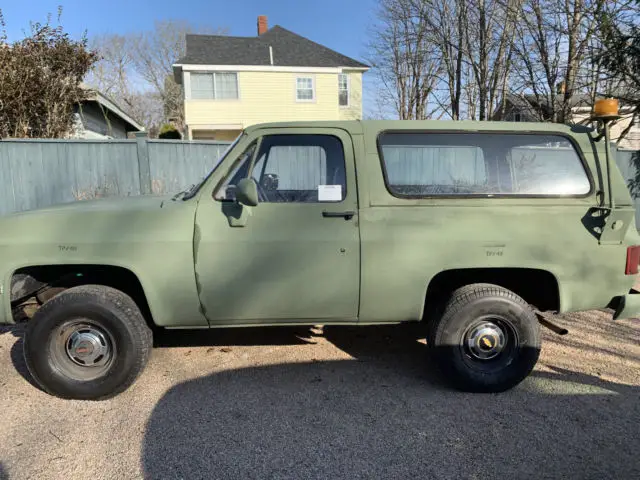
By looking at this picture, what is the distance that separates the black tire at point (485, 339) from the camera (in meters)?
3.28

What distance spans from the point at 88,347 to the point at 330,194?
2077 millimetres

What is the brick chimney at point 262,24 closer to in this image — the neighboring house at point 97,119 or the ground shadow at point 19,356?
the neighboring house at point 97,119

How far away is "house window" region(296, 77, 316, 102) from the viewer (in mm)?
22406

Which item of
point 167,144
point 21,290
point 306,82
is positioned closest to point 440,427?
point 21,290

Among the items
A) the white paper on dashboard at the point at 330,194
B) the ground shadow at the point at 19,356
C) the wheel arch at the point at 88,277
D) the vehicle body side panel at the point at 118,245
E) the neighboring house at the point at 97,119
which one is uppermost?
the neighboring house at the point at 97,119

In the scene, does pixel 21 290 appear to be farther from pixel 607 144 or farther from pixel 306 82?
pixel 306 82

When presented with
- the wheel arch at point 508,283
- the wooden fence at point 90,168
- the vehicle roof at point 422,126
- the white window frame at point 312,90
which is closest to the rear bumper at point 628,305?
the wheel arch at point 508,283

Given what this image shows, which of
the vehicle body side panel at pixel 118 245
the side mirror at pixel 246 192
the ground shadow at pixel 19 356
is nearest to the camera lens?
the side mirror at pixel 246 192

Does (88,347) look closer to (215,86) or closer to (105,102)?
(105,102)

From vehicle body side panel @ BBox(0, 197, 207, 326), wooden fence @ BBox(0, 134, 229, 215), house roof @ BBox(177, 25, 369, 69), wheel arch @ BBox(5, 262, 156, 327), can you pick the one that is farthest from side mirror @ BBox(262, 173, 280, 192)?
house roof @ BBox(177, 25, 369, 69)

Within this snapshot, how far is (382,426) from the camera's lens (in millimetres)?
2967

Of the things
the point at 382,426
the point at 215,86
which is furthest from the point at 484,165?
the point at 215,86

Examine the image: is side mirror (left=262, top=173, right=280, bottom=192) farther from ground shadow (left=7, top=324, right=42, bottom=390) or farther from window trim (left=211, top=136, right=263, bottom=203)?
ground shadow (left=7, top=324, right=42, bottom=390)

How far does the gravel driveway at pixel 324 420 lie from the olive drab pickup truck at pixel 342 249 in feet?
0.95
